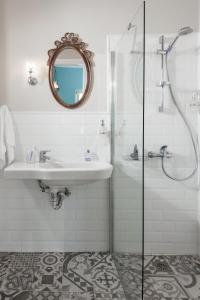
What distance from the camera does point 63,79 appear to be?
2.41m

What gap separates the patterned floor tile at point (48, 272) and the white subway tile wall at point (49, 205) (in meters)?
0.12

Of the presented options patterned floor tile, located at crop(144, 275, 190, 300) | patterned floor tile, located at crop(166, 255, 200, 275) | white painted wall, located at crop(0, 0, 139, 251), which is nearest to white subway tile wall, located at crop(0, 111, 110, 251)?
white painted wall, located at crop(0, 0, 139, 251)

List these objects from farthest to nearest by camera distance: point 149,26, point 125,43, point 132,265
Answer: point 149,26, point 125,43, point 132,265

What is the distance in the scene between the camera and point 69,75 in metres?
2.42

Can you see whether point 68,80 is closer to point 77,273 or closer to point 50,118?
point 50,118

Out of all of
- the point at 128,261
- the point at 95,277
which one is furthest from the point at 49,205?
the point at 128,261

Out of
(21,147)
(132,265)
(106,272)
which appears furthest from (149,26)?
(106,272)

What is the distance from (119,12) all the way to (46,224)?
81.1 inches

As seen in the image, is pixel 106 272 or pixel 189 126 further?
pixel 189 126

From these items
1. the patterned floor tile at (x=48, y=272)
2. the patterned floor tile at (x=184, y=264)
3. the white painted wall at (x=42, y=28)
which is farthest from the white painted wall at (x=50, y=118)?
the patterned floor tile at (x=184, y=264)

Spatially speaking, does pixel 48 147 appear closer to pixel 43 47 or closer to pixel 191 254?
pixel 43 47

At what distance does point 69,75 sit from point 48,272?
5.53ft

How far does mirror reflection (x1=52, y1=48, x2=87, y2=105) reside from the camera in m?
2.40

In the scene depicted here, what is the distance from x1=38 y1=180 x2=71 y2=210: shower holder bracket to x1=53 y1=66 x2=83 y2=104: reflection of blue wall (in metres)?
0.78
